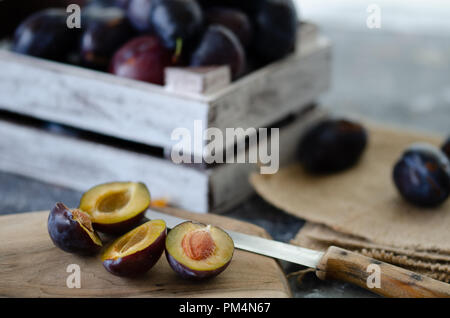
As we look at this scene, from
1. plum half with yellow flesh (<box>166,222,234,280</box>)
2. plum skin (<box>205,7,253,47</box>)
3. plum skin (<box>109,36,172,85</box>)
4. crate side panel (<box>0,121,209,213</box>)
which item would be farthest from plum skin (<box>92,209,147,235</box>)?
plum skin (<box>205,7,253,47</box>)

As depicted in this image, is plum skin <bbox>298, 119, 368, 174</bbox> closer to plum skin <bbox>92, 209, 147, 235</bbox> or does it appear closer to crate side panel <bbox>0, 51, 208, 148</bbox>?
crate side panel <bbox>0, 51, 208, 148</bbox>

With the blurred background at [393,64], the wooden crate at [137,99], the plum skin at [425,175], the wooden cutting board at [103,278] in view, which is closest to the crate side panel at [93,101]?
the wooden crate at [137,99]

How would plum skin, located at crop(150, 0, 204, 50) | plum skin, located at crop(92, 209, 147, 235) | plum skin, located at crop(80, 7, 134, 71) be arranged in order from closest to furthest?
1. plum skin, located at crop(92, 209, 147, 235)
2. plum skin, located at crop(150, 0, 204, 50)
3. plum skin, located at crop(80, 7, 134, 71)

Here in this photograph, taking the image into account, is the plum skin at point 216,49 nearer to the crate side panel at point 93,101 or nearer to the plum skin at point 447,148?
the crate side panel at point 93,101

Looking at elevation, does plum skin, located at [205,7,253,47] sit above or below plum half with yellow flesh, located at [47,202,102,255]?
above
